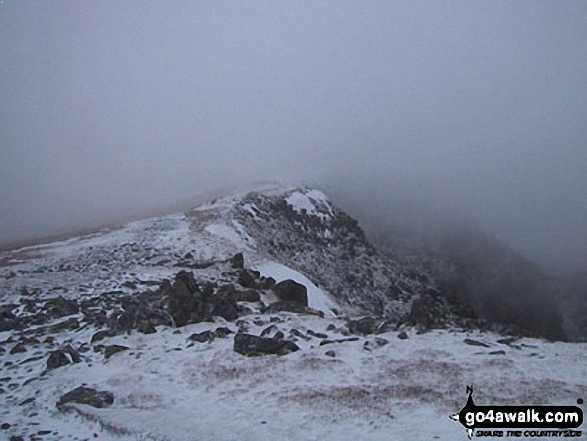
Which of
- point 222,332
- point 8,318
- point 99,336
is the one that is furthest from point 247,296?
point 8,318

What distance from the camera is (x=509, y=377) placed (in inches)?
638

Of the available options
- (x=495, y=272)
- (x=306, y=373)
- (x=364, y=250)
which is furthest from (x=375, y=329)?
(x=495, y=272)

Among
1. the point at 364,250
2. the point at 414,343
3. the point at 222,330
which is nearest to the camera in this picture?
the point at 414,343

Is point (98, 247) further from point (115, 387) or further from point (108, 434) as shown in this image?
point (108, 434)

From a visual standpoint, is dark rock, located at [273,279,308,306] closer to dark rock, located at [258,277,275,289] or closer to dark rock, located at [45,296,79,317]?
dark rock, located at [258,277,275,289]

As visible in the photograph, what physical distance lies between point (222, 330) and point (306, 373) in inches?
252

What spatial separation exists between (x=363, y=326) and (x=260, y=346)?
6063 mm

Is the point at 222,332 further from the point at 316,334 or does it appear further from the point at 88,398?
the point at 88,398

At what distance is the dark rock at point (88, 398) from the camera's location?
615 inches

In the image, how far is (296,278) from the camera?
129 ft

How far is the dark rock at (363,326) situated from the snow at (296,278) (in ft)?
38.4

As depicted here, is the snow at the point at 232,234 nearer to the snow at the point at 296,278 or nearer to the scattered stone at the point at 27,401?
the snow at the point at 296,278

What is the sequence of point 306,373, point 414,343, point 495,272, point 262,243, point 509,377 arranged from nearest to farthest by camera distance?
point 509,377, point 306,373, point 414,343, point 262,243, point 495,272

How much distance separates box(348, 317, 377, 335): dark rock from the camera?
22900mm
